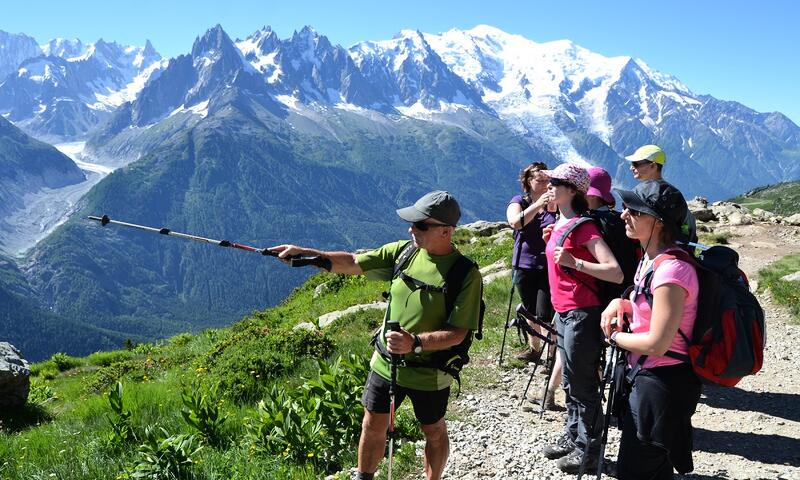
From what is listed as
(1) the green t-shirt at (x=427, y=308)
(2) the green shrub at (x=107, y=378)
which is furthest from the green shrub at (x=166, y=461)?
(2) the green shrub at (x=107, y=378)

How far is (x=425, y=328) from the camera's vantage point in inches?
208

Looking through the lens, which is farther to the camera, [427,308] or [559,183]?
[559,183]

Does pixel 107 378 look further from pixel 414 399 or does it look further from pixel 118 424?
pixel 414 399

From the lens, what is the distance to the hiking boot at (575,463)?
21.1 ft

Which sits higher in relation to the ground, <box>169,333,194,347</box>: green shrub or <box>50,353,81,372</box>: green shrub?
<box>169,333,194,347</box>: green shrub

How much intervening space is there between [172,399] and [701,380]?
737 centimetres

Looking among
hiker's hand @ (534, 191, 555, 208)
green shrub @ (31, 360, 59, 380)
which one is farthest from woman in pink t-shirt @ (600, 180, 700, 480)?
green shrub @ (31, 360, 59, 380)

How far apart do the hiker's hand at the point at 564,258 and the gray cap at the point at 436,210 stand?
137 cm

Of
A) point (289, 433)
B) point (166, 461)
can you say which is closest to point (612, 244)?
point (289, 433)

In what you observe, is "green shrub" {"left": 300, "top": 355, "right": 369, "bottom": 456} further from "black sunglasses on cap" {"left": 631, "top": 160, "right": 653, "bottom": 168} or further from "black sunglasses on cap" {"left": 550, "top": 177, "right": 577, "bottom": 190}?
"black sunglasses on cap" {"left": 631, "top": 160, "right": 653, "bottom": 168}

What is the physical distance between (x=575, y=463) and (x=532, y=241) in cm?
313

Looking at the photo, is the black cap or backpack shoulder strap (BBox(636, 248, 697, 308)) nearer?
backpack shoulder strap (BBox(636, 248, 697, 308))

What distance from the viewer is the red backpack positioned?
4.20 metres

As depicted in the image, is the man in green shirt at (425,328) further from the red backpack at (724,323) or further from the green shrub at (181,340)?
the green shrub at (181,340)
